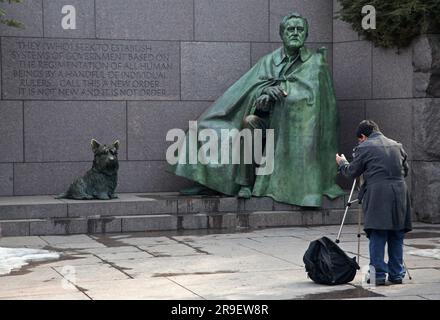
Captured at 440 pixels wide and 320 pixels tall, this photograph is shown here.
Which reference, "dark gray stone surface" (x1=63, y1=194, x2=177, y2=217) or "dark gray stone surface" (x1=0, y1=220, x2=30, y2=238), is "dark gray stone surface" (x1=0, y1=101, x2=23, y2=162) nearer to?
"dark gray stone surface" (x1=63, y1=194, x2=177, y2=217)

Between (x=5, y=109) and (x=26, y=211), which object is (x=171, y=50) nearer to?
(x=5, y=109)

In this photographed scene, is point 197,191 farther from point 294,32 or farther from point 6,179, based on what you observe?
point 6,179

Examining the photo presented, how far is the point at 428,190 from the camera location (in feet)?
47.4

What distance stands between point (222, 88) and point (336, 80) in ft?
7.11

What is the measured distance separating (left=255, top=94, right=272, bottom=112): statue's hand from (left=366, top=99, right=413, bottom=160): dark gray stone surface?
7.97 ft

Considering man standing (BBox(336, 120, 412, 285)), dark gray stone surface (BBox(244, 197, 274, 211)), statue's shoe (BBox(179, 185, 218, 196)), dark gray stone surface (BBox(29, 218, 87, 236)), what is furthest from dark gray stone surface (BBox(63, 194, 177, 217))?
man standing (BBox(336, 120, 412, 285))

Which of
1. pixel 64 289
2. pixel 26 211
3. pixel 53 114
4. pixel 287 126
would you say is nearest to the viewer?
pixel 64 289

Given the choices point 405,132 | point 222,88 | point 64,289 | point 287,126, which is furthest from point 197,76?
point 64,289

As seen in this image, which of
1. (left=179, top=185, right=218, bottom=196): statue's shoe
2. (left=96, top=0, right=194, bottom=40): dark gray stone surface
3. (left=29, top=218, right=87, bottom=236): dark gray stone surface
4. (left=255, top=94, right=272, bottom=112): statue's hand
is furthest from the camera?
(left=96, top=0, right=194, bottom=40): dark gray stone surface

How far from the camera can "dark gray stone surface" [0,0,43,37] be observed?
587 inches

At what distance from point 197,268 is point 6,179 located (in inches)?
243

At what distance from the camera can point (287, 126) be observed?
14.0 meters

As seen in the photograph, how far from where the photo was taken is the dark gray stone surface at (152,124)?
51.1 feet

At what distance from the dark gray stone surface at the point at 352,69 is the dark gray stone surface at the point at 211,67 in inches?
67.7
